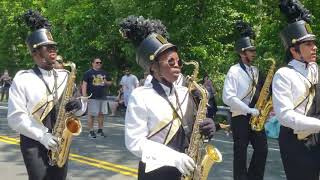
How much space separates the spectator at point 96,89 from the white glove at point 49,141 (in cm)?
830

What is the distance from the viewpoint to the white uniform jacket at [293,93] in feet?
15.9

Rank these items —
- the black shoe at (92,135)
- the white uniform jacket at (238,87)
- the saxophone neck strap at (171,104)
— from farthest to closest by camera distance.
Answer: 1. the black shoe at (92,135)
2. the white uniform jacket at (238,87)
3. the saxophone neck strap at (171,104)

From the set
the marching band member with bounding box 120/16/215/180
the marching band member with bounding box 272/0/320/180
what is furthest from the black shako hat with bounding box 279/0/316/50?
the marching band member with bounding box 120/16/215/180

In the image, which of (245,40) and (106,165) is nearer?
(245,40)

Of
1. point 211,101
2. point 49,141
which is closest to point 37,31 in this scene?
point 49,141

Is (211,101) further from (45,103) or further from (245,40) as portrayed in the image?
(45,103)

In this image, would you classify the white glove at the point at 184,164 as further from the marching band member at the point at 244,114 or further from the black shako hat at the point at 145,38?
the marching band member at the point at 244,114

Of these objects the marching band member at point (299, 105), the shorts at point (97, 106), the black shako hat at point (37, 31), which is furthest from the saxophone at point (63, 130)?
the shorts at point (97, 106)

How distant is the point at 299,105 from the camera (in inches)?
199

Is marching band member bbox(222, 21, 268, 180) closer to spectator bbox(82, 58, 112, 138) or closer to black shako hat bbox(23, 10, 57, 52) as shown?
black shako hat bbox(23, 10, 57, 52)

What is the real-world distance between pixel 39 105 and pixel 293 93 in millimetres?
2493

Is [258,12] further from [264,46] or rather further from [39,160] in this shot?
[39,160]

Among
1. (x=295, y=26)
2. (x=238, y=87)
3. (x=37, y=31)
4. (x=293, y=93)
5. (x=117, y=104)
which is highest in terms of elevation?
(x=295, y=26)

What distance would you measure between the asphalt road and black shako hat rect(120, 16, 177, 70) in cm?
487
